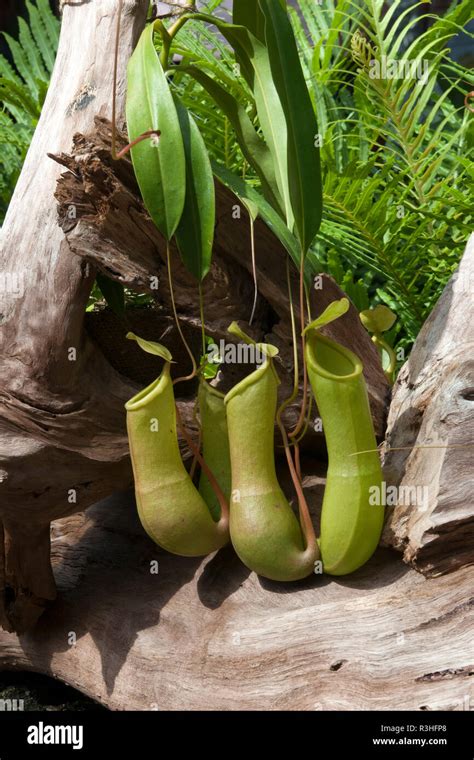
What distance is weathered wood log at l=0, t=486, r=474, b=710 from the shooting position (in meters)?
1.34

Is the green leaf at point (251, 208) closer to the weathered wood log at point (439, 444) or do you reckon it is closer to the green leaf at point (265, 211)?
the green leaf at point (265, 211)

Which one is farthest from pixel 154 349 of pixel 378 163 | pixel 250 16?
pixel 378 163

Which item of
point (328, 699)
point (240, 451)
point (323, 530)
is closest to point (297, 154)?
point (240, 451)

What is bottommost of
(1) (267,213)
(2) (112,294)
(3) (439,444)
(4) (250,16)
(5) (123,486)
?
(5) (123,486)

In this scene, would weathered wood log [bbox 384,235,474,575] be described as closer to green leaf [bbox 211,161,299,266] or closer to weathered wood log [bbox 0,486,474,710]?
weathered wood log [bbox 0,486,474,710]

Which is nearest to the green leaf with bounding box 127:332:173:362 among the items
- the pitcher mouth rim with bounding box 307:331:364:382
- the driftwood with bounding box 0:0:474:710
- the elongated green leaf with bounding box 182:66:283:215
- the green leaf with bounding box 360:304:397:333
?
the driftwood with bounding box 0:0:474:710

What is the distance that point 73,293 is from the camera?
4.97 feet

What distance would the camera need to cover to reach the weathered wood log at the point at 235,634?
1.34m

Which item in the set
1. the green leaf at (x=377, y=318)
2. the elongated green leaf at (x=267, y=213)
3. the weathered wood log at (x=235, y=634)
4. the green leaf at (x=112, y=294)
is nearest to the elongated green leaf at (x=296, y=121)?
the elongated green leaf at (x=267, y=213)

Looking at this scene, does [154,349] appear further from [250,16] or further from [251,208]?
[250,16]

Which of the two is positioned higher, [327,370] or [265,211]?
[265,211]

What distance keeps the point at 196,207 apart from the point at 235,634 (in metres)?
0.84

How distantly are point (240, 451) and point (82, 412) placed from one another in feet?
1.12

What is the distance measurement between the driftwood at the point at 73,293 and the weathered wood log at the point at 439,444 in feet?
0.84
